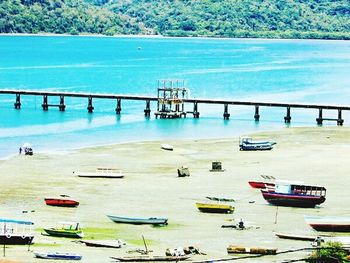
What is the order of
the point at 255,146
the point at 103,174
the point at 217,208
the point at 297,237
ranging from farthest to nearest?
the point at 255,146
the point at 103,174
the point at 217,208
the point at 297,237

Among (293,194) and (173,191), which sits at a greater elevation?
(293,194)

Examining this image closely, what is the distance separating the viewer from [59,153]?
84375 millimetres

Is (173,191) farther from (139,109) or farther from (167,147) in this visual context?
(139,109)

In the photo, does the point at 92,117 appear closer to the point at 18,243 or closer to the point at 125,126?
the point at 125,126

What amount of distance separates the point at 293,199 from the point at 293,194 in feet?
0.97

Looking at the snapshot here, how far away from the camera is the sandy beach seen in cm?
5166

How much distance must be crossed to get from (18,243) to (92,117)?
68208 mm

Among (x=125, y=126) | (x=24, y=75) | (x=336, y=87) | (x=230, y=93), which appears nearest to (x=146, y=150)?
(x=125, y=126)

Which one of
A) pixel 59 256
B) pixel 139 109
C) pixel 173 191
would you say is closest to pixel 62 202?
pixel 173 191

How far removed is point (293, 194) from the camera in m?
60.9

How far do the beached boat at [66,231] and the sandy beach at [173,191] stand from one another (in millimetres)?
411

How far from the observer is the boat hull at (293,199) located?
60.3 metres

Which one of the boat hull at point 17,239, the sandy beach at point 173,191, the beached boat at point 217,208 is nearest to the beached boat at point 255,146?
the sandy beach at point 173,191

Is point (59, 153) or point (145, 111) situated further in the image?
point (145, 111)
